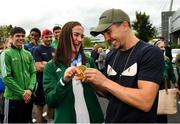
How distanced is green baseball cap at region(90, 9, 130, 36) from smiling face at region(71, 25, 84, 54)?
85cm

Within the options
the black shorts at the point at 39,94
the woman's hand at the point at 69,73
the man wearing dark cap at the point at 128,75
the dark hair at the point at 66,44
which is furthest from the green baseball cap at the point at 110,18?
the black shorts at the point at 39,94

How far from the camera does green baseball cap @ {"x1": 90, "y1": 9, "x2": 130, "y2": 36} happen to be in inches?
115

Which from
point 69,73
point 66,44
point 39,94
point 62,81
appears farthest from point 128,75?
point 39,94

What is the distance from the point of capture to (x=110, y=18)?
9.65ft

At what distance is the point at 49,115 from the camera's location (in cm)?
732

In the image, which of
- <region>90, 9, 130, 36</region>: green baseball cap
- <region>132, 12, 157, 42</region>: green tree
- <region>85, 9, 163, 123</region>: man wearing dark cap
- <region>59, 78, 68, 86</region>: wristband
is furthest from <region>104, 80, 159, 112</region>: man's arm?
<region>132, 12, 157, 42</region>: green tree

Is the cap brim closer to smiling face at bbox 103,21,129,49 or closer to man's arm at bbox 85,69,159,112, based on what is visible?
smiling face at bbox 103,21,129,49

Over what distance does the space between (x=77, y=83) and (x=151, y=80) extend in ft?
3.29

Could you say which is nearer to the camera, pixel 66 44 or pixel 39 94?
pixel 66 44

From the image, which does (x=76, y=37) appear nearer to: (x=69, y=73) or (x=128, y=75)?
(x=69, y=73)

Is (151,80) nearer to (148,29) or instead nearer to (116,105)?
(116,105)

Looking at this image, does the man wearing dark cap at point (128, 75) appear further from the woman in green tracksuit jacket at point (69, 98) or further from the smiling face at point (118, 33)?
the woman in green tracksuit jacket at point (69, 98)

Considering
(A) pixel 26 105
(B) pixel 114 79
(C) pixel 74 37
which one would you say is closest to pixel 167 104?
(A) pixel 26 105

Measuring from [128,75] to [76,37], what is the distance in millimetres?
1114
